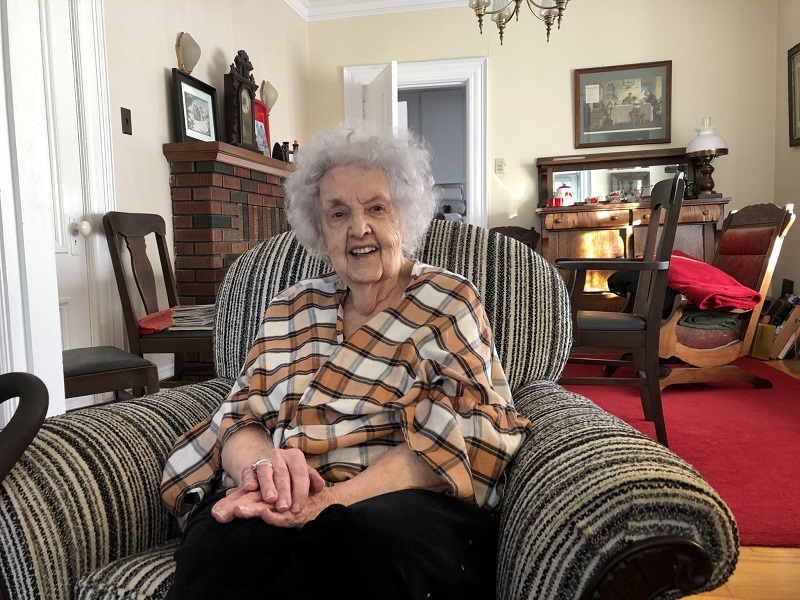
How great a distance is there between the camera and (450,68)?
17.1 feet

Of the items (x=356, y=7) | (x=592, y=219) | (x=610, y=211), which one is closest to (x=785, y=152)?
(x=610, y=211)

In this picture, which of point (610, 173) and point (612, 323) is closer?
point (612, 323)

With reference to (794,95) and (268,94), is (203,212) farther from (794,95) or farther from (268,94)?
(794,95)

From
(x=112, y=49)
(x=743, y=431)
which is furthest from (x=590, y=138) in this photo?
(x=112, y=49)

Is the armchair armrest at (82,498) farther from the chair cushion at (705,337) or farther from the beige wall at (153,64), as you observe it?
the chair cushion at (705,337)

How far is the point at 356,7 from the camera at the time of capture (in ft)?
17.4

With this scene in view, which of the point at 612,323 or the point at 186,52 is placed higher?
the point at 186,52

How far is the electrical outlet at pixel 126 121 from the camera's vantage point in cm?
291

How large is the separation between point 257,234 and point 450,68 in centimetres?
241

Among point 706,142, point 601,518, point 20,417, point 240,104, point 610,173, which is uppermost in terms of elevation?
point 240,104

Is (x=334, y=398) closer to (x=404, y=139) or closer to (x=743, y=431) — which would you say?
(x=404, y=139)

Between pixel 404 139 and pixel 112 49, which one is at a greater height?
pixel 112 49

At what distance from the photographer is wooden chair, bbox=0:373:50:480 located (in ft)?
2.69

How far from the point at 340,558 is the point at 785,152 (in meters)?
5.10
